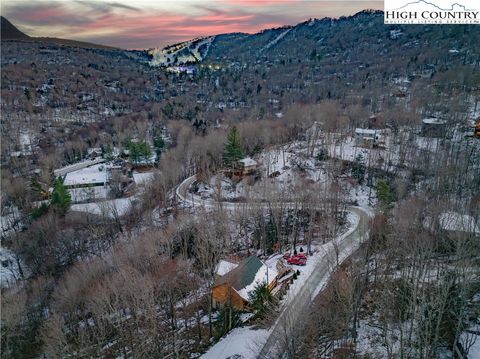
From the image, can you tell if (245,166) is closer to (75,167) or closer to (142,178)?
(142,178)

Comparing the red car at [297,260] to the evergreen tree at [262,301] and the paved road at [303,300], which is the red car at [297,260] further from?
the evergreen tree at [262,301]

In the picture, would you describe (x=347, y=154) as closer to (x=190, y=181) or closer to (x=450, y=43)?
(x=190, y=181)

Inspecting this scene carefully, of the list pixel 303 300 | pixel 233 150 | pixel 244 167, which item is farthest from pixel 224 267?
pixel 233 150

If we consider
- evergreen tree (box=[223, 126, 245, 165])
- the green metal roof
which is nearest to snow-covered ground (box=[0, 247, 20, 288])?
the green metal roof

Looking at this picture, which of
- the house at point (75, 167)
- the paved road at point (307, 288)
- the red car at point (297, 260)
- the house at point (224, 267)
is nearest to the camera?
the paved road at point (307, 288)

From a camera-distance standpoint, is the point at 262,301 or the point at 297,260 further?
the point at 297,260

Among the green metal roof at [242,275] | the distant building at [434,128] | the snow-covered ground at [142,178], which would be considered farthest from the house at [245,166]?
the distant building at [434,128]

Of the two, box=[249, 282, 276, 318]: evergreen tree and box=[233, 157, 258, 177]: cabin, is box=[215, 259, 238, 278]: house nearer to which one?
box=[249, 282, 276, 318]: evergreen tree
